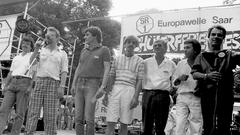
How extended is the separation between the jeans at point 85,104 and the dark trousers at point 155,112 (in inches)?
25.1

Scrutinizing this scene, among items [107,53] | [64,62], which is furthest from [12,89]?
[107,53]

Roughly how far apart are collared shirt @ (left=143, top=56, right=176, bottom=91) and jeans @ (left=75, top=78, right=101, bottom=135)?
66 cm

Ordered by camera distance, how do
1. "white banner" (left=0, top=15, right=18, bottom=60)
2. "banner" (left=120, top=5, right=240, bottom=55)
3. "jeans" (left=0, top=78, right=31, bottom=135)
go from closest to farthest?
"jeans" (left=0, top=78, right=31, bottom=135), "banner" (left=120, top=5, right=240, bottom=55), "white banner" (left=0, top=15, right=18, bottom=60)

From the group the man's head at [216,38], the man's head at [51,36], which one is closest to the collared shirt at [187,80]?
the man's head at [216,38]

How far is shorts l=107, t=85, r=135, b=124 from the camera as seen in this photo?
365 centimetres

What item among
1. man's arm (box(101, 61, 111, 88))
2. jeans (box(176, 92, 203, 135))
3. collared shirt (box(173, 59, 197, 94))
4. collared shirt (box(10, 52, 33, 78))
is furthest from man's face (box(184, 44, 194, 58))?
collared shirt (box(10, 52, 33, 78))

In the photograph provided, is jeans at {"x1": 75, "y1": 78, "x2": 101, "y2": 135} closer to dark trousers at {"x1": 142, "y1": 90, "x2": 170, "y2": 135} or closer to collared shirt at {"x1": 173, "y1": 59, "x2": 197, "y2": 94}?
dark trousers at {"x1": 142, "y1": 90, "x2": 170, "y2": 135}

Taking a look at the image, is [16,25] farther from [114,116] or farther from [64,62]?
[114,116]

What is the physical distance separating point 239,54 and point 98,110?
5431 mm

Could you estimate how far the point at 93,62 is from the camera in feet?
12.6

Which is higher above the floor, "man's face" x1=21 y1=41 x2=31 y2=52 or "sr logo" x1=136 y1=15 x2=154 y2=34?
"sr logo" x1=136 y1=15 x2=154 y2=34

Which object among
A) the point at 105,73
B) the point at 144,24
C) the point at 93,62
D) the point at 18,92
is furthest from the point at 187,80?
the point at 144,24

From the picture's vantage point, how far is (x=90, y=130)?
361cm

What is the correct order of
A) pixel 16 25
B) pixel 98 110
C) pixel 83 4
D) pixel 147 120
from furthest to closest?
1. pixel 83 4
2. pixel 98 110
3. pixel 16 25
4. pixel 147 120
